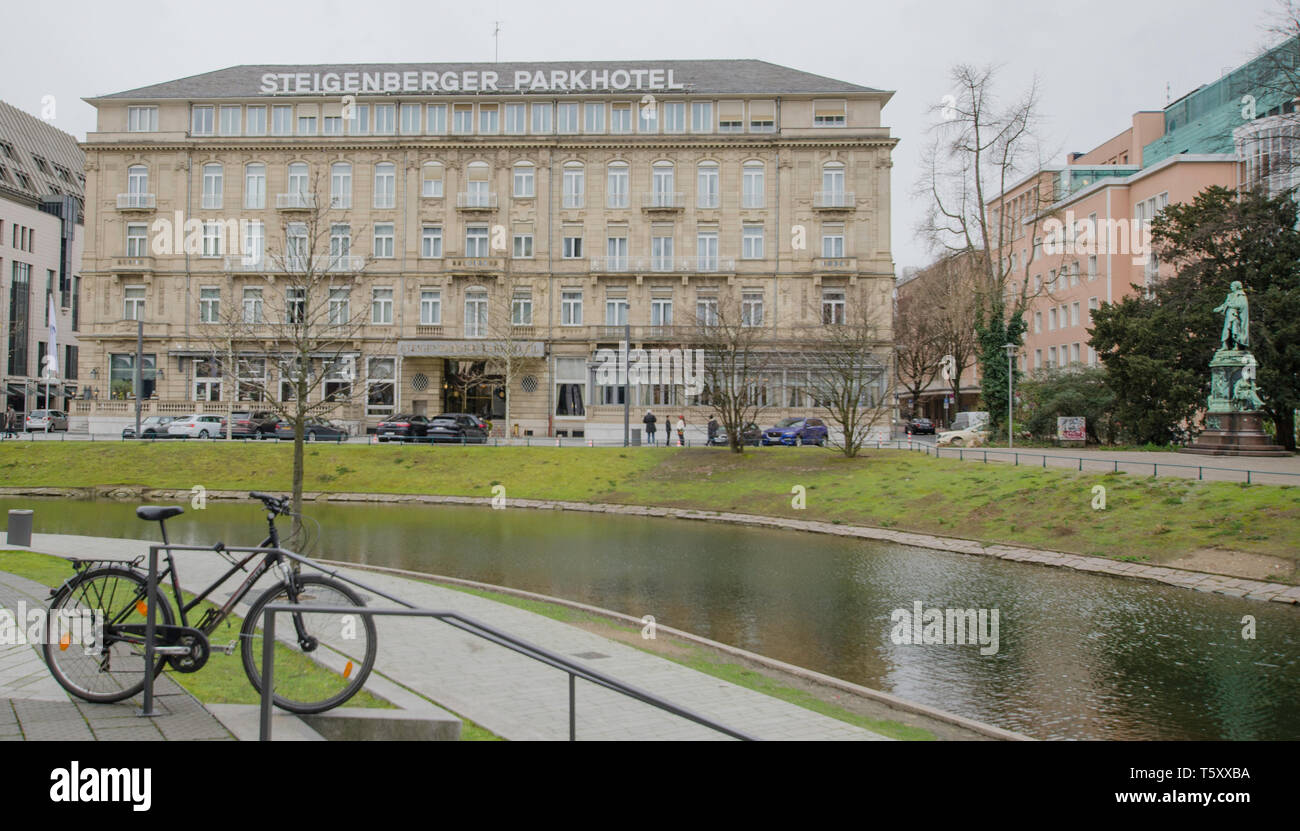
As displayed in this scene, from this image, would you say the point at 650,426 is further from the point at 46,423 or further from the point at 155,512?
the point at 46,423

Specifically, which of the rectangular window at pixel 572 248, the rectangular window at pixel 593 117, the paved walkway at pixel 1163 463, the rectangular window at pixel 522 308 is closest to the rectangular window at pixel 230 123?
the rectangular window at pixel 522 308

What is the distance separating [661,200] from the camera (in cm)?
5700

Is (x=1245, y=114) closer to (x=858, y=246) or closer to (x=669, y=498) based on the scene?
(x=858, y=246)

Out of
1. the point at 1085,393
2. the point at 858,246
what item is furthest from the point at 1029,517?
the point at 858,246

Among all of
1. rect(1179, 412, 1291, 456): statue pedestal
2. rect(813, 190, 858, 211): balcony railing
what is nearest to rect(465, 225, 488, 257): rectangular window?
rect(813, 190, 858, 211): balcony railing

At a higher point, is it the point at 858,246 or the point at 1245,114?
the point at 1245,114

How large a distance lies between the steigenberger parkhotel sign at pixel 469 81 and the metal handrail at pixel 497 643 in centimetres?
5670

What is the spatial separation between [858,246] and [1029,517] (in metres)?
35.3

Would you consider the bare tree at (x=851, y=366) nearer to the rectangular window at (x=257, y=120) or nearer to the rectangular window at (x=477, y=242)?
the rectangular window at (x=477, y=242)

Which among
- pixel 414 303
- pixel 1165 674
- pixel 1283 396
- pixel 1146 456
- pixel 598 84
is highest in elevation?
pixel 598 84

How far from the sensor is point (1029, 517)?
23938 millimetres

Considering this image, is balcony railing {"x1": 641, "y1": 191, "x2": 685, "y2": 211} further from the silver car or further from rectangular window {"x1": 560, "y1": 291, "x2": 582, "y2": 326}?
the silver car

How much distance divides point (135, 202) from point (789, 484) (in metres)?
50.3

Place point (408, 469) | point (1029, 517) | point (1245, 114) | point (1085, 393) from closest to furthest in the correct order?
point (1029, 517) → point (408, 469) → point (1085, 393) → point (1245, 114)
